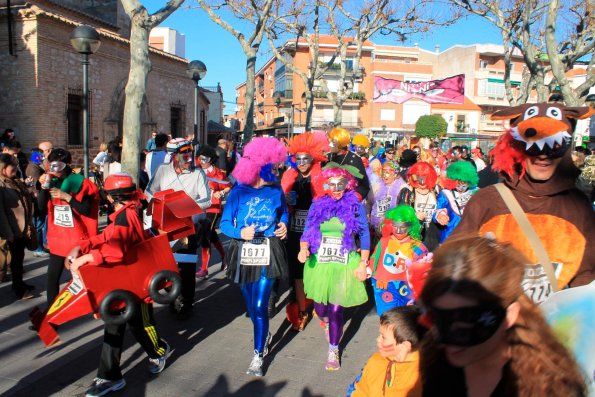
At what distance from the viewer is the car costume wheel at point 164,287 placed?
3.79 meters

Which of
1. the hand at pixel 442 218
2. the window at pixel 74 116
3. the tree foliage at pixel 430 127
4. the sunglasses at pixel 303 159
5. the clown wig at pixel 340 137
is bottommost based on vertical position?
the hand at pixel 442 218

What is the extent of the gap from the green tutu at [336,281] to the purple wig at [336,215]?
0.05 metres

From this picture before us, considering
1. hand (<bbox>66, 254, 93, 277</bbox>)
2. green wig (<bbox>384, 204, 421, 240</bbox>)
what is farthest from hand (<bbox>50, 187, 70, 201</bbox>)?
green wig (<bbox>384, 204, 421, 240</bbox>)

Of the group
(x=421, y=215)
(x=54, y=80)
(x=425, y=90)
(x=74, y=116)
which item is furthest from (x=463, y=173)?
(x=425, y=90)

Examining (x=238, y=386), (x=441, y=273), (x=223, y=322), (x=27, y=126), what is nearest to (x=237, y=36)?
(x=27, y=126)

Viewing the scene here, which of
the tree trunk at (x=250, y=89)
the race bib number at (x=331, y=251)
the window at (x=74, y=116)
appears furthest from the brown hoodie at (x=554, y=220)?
the window at (x=74, y=116)

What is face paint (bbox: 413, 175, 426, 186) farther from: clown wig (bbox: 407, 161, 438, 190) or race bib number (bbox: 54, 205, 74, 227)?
race bib number (bbox: 54, 205, 74, 227)

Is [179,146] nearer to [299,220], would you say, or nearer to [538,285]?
[299,220]

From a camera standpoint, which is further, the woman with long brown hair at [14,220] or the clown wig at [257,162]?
the woman with long brown hair at [14,220]

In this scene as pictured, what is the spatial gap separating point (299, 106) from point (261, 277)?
163 feet

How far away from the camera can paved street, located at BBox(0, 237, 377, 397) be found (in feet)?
12.7

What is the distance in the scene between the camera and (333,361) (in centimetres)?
425

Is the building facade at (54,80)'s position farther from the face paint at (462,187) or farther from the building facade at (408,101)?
the building facade at (408,101)

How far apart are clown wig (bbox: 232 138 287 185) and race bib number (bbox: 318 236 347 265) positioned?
28.8 inches
